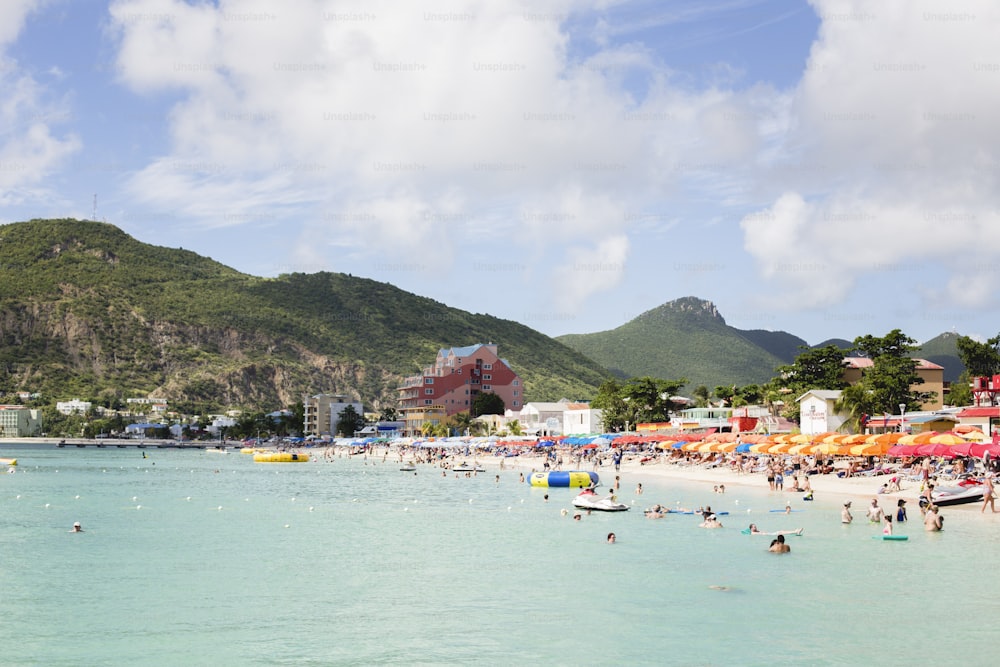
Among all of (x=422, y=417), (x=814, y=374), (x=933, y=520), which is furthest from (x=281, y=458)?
(x=933, y=520)

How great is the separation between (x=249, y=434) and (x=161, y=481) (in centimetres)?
11316

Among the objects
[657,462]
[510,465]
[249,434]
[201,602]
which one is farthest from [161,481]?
[249,434]

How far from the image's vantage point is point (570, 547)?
37594 millimetres

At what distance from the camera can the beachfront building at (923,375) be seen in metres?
107

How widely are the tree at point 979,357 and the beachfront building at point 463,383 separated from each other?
85574mm

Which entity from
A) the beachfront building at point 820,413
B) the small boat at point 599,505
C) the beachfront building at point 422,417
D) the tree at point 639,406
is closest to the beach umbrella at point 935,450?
the small boat at point 599,505

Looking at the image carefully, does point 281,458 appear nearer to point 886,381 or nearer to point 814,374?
point 814,374

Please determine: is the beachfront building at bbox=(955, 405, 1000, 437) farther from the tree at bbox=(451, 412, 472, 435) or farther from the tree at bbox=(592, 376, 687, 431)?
the tree at bbox=(451, 412, 472, 435)

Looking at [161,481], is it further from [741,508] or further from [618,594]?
[618,594]

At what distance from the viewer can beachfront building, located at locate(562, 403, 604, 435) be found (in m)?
135

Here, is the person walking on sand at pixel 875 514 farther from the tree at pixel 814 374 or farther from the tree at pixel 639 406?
the tree at pixel 639 406

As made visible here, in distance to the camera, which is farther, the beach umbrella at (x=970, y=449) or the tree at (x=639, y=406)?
the tree at (x=639, y=406)

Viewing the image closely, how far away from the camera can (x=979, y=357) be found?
420 feet

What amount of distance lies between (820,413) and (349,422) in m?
126
